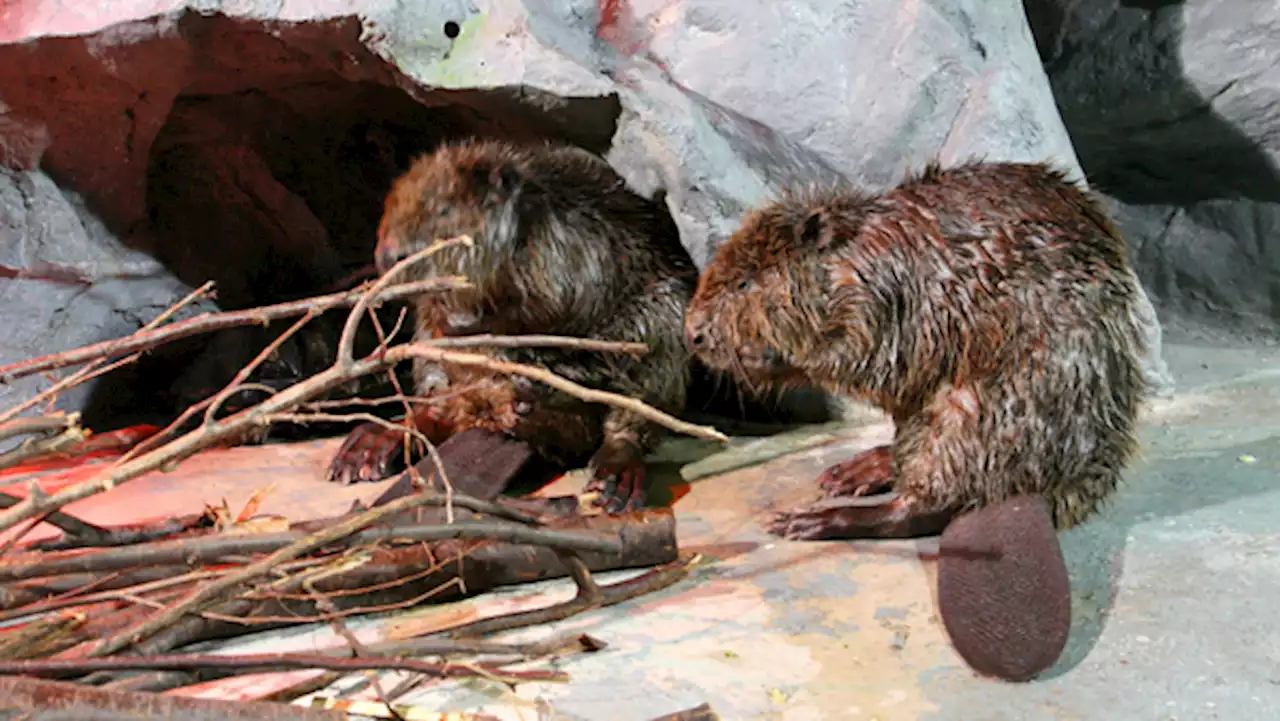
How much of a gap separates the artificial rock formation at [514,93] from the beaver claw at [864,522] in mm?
917

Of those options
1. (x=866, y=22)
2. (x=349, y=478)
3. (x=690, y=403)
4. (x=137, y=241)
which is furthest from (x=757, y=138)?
(x=137, y=241)

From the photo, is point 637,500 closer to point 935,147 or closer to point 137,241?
point 935,147

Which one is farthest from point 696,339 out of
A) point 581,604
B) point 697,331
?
point 581,604

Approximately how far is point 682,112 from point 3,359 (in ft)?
8.16

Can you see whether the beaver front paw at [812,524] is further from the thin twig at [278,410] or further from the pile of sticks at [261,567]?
the thin twig at [278,410]

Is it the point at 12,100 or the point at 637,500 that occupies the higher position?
the point at 12,100

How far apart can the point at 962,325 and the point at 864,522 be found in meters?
Result: 0.52

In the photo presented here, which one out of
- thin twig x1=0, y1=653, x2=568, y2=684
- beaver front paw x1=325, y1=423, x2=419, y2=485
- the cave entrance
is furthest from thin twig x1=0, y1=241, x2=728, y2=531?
the cave entrance

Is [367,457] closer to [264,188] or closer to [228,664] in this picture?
[264,188]

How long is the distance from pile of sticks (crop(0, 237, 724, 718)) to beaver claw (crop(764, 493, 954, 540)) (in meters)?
0.35

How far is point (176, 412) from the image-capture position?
4.02 meters

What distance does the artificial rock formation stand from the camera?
2971 millimetres

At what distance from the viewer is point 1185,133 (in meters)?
4.38

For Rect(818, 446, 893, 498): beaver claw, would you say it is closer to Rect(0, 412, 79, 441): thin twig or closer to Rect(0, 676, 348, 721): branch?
Rect(0, 676, 348, 721): branch
